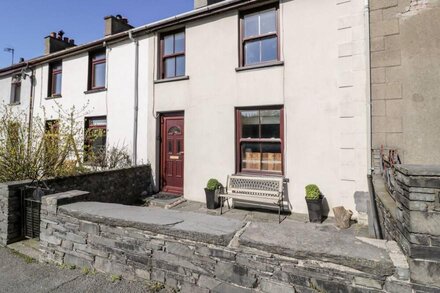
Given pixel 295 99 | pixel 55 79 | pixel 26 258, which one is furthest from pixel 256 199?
pixel 55 79

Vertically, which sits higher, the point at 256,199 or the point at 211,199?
the point at 256,199

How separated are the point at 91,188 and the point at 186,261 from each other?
4.95 meters

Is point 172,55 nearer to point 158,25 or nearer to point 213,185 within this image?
point 158,25

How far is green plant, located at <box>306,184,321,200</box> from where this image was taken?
6.12 metres

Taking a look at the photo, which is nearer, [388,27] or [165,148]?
[388,27]

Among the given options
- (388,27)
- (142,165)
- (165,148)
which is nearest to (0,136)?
(142,165)

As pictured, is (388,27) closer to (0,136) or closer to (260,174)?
(260,174)

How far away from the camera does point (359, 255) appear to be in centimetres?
218

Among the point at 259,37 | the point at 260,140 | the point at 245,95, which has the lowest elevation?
the point at 260,140

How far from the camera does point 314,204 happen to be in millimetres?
6129

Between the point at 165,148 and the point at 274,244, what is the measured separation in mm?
6766

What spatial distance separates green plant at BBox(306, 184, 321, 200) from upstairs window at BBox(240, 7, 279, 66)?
3466mm

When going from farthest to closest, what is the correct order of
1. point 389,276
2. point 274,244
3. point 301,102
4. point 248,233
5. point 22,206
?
1. point 301,102
2. point 22,206
3. point 248,233
4. point 274,244
5. point 389,276

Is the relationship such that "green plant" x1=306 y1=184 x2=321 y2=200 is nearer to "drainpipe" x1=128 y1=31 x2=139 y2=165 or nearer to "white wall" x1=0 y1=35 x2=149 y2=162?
"white wall" x1=0 y1=35 x2=149 y2=162
